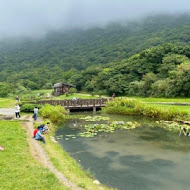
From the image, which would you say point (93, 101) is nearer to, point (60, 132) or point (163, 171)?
point (60, 132)

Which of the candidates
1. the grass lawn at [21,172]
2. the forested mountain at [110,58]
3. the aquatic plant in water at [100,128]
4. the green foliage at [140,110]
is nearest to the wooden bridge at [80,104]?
the green foliage at [140,110]

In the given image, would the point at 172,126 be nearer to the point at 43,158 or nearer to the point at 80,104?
the point at 43,158

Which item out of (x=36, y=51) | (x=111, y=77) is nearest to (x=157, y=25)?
(x=36, y=51)

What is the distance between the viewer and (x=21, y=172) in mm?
9617

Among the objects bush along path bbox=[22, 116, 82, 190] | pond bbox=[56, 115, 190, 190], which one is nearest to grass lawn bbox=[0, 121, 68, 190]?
bush along path bbox=[22, 116, 82, 190]

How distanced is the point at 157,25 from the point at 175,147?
154392 mm

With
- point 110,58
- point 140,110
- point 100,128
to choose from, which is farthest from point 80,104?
point 110,58

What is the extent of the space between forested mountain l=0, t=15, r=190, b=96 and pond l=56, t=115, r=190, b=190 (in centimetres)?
2474

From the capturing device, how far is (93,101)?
37312 mm

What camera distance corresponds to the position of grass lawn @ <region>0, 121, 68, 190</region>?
855cm

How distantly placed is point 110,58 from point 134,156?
355 feet

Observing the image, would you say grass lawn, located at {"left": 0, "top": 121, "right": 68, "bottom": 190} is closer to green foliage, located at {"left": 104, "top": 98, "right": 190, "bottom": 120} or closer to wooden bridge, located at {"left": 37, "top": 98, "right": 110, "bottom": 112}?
green foliage, located at {"left": 104, "top": 98, "right": 190, "bottom": 120}

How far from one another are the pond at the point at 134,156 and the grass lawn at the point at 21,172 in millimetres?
3222

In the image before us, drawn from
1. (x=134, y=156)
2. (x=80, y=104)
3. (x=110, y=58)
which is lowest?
(x=134, y=156)
